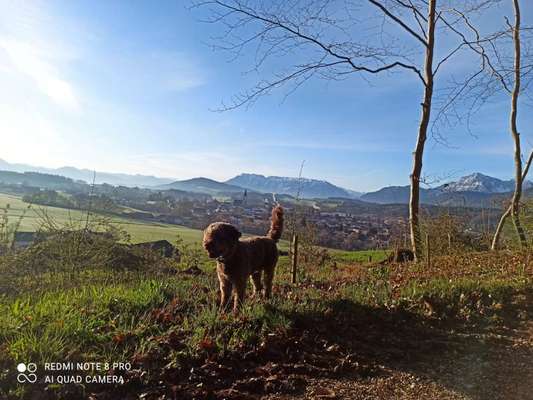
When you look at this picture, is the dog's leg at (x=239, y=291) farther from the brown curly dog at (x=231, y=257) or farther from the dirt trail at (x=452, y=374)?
the dirt trail at (x=452, y=374)

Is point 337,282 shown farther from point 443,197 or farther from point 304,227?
point 443,197

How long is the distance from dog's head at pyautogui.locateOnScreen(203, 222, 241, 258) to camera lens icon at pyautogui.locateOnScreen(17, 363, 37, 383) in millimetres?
2369

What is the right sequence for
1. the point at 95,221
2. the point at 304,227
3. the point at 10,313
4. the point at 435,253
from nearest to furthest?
the point at 10,313 < the point at 95,221 < the point at 304,227 < the point at 435,253

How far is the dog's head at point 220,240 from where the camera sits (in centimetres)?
514

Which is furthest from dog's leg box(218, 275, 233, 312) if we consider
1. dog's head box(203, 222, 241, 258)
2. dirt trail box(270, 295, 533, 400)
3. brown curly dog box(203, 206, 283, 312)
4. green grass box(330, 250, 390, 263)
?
green grass box(330, 250, 390, 263)

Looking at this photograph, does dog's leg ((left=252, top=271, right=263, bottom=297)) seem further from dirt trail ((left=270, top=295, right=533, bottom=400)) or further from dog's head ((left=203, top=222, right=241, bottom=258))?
dirt trail ((left=270, top=295, right=533, bottom=400))

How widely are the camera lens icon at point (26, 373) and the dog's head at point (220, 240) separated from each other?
237 centimetres

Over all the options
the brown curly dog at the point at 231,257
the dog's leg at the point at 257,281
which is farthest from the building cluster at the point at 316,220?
the brown curly dog at the point at 231,257

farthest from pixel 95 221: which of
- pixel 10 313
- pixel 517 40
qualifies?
pixel 517 40

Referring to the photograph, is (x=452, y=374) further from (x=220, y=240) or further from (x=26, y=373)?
(x=26, y=373)

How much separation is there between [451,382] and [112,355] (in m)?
3.20

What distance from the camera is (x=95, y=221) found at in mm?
7527

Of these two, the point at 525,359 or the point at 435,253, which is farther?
the point at 435,253

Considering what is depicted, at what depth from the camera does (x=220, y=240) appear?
5.19 meters
